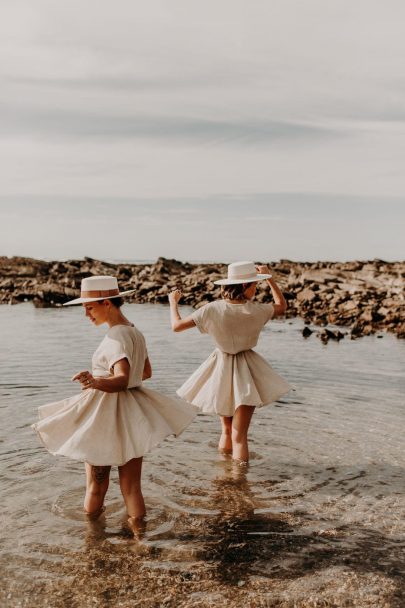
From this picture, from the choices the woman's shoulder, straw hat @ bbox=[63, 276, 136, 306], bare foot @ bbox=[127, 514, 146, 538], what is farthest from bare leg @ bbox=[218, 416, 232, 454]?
straw hat @ bbox=[63, 276, 136, 306]

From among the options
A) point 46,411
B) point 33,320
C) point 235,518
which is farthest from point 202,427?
point 33,320

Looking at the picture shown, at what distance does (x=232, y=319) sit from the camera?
7.63 m

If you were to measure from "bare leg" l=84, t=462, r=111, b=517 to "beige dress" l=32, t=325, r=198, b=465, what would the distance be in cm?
46

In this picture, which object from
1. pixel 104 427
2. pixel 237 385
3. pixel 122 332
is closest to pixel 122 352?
pixel 122 332

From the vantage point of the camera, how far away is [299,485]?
7.80m

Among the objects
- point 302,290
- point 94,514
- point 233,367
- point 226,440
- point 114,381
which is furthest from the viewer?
point 302,290

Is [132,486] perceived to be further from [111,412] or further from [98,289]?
[98,289]

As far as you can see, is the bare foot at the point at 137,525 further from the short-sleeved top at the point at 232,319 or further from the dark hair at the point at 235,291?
the dark hair at the point at 235,291

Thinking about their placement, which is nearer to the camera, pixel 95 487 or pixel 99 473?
pixel 99 473

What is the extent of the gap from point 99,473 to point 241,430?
Result: 2350 millimetres

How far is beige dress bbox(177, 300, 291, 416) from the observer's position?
300 inches

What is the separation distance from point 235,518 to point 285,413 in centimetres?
469

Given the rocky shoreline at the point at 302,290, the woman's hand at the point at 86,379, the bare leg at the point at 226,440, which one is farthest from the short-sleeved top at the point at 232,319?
the rocky shoreline at the point at 302,290

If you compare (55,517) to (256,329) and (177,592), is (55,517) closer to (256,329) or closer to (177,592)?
(177,592)
